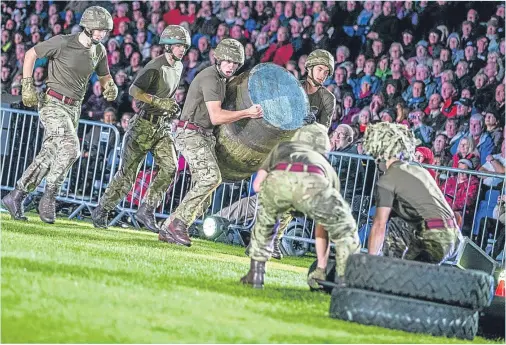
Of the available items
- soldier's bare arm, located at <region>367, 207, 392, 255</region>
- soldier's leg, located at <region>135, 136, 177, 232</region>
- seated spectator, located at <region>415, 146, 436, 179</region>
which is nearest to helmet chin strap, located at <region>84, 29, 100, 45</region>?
soldier's leg, located at <region>135, 136, 177, 232</region>

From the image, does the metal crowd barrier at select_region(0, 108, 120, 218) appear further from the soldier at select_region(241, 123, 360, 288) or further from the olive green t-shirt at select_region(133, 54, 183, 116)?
the soldier at select_region(241, 123, 360, 288)

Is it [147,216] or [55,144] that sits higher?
[55,144]

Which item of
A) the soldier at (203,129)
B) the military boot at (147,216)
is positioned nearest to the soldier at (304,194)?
the soldier at (203,129)

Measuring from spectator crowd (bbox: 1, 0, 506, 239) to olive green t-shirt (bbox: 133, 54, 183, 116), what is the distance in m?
2.85

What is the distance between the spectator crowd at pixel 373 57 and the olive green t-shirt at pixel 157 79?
2.85 m

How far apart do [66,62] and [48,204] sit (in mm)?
1638

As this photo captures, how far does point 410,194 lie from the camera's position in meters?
7.82

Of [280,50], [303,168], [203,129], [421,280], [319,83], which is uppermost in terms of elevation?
[280,50]

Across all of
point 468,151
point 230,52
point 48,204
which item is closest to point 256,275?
point 230,52

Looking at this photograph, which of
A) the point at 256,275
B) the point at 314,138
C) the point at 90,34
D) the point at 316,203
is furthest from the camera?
the point at 90,34

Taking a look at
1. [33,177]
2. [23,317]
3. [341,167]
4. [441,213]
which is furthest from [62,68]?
[23,317]

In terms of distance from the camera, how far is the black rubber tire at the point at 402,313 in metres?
6.91

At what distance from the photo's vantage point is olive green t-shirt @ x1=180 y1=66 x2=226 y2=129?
33.7 feet

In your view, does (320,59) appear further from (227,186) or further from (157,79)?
(227,186)
